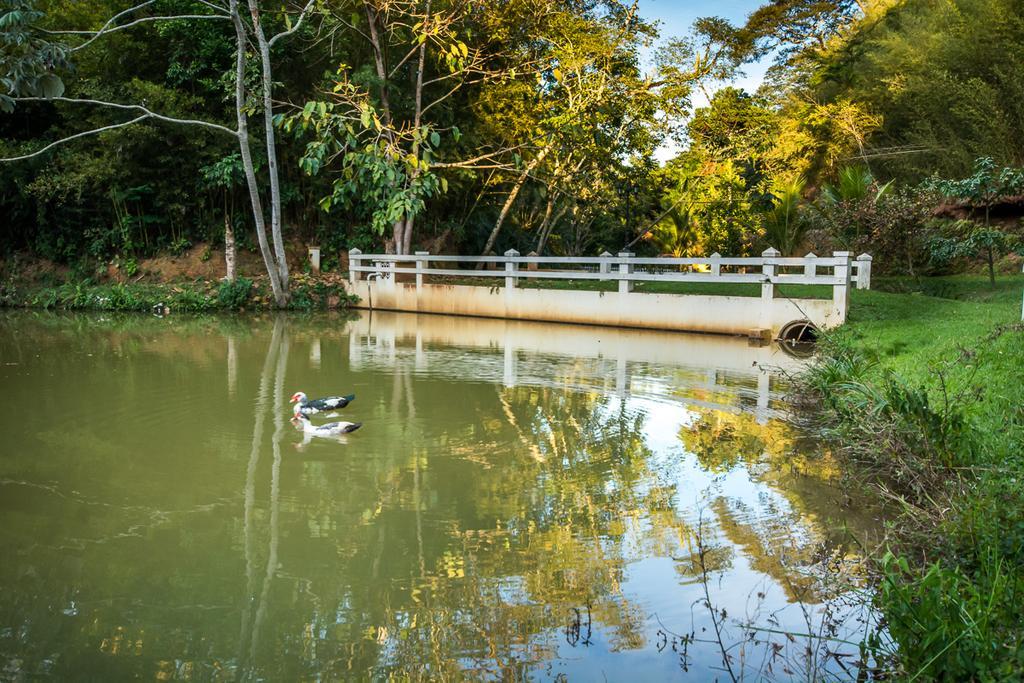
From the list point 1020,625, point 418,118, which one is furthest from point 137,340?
point 1020,625

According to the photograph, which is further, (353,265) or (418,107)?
(353,265)

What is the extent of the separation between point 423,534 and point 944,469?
2916 mm

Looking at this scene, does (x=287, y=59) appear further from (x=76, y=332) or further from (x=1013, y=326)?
(x=1013, y=326)

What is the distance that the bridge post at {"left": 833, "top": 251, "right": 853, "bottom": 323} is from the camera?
43.0 ft

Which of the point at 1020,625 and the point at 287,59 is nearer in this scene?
the point at 1020,625

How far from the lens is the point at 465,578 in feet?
13.6

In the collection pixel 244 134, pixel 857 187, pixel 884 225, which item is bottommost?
pixel 884 225

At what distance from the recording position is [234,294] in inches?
747

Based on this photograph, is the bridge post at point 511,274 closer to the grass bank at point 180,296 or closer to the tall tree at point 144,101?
the grass bank at point 180,296

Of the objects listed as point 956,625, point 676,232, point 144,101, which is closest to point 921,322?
point 956,625

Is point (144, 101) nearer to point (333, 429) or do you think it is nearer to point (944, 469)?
point (333, 429)

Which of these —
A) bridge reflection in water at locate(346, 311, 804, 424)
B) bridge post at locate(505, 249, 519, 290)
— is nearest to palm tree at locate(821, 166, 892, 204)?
bridge reflection in water at locate(346, 311, 804, 424)

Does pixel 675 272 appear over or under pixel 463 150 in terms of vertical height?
under

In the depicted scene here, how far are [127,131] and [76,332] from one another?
6.64 metres
